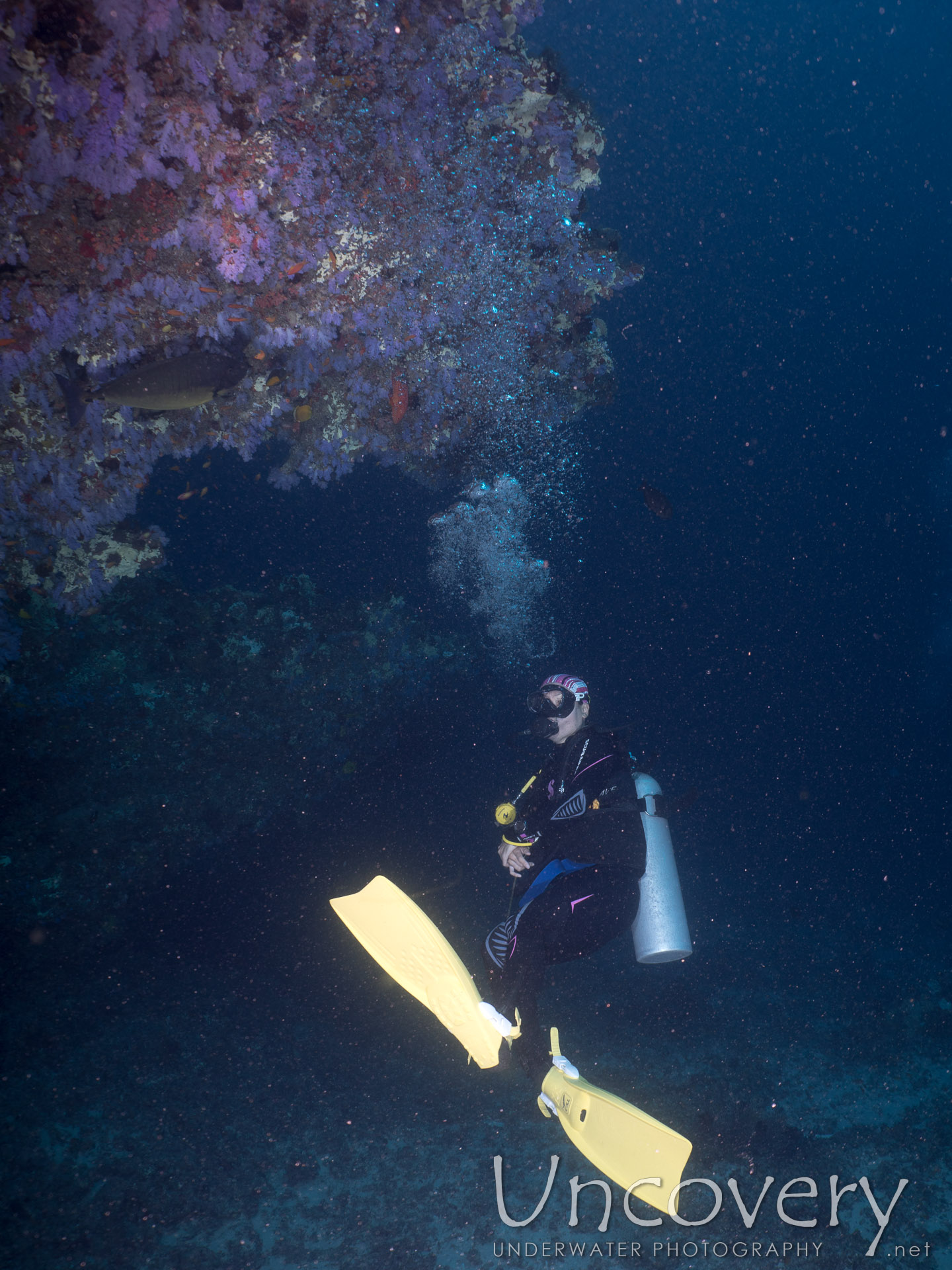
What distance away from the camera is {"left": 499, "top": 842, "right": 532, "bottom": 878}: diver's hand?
3.78 m

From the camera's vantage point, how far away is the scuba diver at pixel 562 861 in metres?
3.40

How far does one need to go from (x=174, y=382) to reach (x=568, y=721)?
348 centimetres

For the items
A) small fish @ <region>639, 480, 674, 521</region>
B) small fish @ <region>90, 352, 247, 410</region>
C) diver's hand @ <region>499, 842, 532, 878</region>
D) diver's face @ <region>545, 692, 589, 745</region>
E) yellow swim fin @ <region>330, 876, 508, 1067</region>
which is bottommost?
yellow swim fin @ <region>330, 876, 508, 1067</region>

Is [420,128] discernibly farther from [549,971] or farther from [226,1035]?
[549,971]

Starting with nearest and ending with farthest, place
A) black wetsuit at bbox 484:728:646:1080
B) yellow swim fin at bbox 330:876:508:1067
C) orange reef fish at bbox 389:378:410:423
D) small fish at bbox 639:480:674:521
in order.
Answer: yellow swim fin at bbox 330:876:508:1067
black wetsuit at bbox 484:728:646:1080
orange reef fish at bbox 389:378:410:423
small fish at bbox 639:480:674:521

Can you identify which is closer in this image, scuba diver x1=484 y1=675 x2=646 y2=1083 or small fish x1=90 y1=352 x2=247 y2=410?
small fish x1=90 y1=352 x2=247 y2=410

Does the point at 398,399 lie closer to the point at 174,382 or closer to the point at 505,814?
the point at 174,382

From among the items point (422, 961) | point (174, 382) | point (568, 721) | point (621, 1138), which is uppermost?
point (174, 382)

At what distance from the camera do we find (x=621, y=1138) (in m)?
3.25

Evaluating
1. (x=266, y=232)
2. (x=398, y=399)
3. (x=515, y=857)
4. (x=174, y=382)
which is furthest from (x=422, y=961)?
(x=266, y=232)

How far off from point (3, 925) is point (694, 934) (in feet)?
23.7

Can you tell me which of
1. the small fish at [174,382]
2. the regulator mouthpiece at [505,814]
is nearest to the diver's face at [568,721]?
the regulator mouthpiece at [505,814]

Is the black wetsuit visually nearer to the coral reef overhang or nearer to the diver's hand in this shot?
the diver's hand

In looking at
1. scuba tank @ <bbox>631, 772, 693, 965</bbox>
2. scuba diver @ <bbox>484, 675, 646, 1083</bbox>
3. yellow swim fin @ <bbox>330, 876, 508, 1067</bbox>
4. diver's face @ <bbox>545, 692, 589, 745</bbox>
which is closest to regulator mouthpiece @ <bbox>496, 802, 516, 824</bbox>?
scuba diver @ <bbox>484, 675, 646, 1083</bbox>
